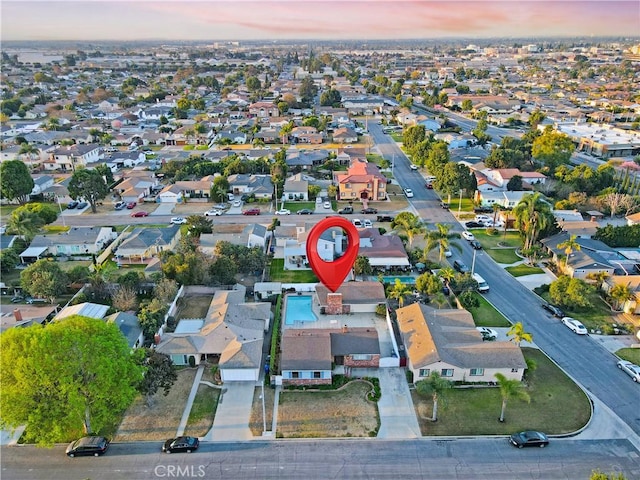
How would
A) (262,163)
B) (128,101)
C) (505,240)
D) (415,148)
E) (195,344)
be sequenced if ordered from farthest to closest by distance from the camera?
(128,101) → (415,148) → (262,163) → (505,240) → (195,344)

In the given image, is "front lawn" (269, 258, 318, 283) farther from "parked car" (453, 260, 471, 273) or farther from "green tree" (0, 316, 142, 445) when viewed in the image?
"green tree" (0, 316, 142, 445)

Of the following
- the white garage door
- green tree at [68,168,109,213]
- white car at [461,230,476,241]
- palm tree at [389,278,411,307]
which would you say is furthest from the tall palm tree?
green tree at [68,168,109,213]

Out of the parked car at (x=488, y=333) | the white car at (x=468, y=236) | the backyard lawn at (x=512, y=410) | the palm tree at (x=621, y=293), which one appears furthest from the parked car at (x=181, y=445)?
the white car at (x=468, y=236)

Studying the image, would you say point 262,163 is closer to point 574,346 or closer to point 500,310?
point 500,310

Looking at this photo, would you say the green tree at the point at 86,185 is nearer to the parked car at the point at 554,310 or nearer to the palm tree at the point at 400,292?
the palm tree at the point at 400,292

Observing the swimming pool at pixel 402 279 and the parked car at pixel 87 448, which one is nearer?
the parked car at pixel 87 448

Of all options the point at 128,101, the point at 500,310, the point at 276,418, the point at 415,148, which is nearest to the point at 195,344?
the point at 276,418
